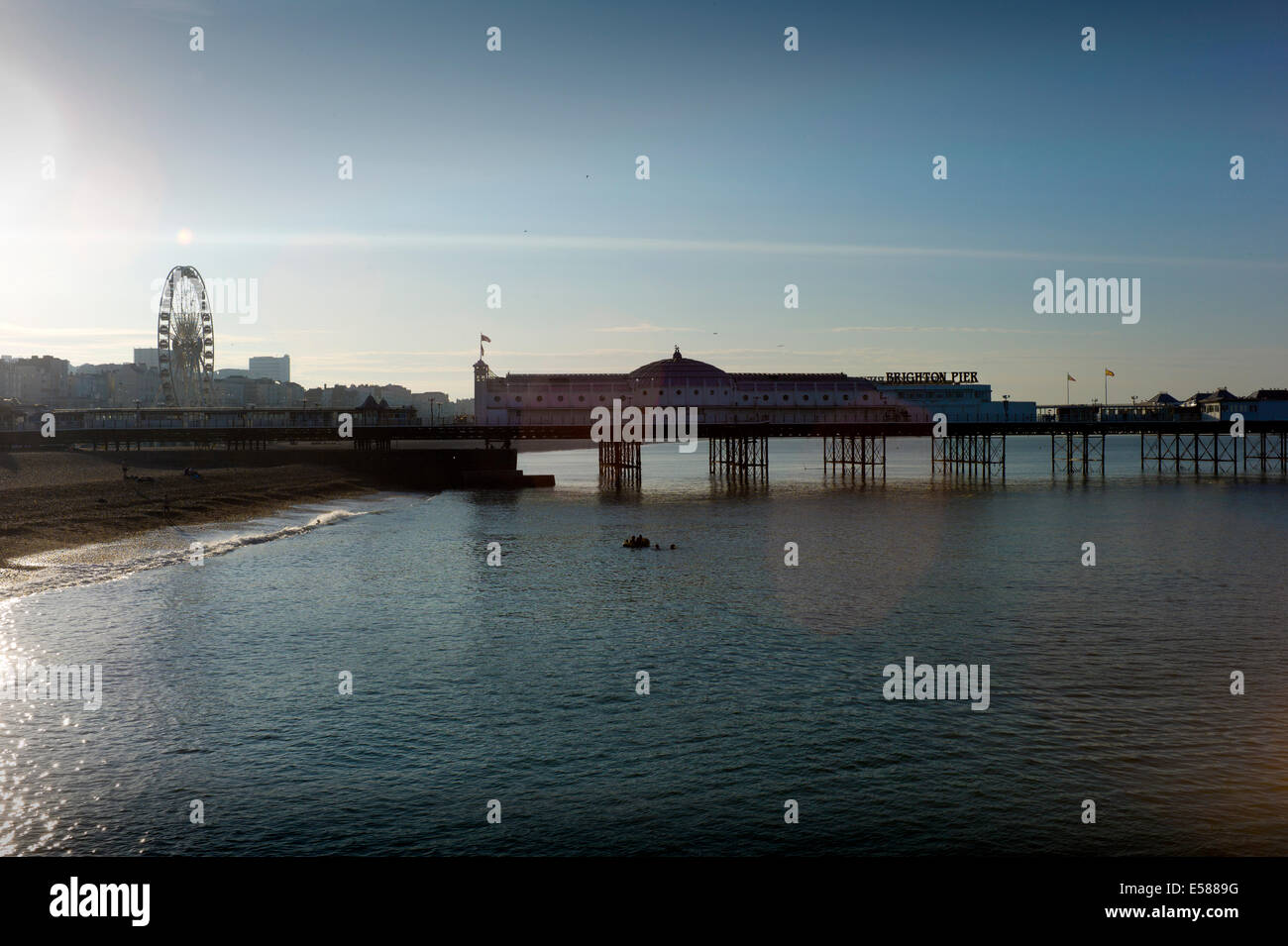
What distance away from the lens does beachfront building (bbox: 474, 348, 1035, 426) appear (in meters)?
117

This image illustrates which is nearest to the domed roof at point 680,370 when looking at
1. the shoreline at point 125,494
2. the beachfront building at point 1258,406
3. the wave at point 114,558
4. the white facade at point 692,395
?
the white facade at point 692,395

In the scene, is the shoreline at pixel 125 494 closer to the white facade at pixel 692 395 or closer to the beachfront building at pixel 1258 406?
the white facade at pixel 692 395

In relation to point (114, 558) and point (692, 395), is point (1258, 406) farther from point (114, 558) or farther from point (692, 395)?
point (114, 558)

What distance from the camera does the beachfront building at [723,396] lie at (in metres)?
117

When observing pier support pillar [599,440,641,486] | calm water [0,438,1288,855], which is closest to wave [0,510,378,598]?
calm water [0,438,1288,855]

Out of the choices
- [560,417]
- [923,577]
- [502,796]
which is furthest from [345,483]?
[502,796]

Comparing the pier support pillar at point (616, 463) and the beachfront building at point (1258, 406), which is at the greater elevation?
the beachfront building at point (1258, 406)

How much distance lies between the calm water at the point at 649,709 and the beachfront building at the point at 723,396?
221 ft

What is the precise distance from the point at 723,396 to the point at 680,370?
6.56 metres

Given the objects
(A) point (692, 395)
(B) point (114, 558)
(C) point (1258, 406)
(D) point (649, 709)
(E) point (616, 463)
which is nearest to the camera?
(D) point (649, 709)

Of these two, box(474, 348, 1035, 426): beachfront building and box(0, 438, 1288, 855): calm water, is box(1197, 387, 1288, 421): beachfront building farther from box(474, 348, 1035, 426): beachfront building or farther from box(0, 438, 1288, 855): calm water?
box(0, 438, 1288, 855): calm water

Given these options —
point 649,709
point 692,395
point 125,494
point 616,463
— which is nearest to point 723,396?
point 692,395

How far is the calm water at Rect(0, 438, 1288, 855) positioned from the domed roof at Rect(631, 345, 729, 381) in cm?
7042

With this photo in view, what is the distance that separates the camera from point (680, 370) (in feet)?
392
